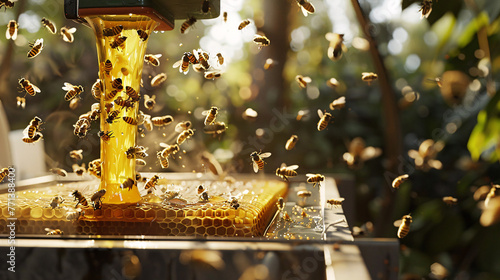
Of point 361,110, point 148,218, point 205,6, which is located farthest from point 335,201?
point 361,110

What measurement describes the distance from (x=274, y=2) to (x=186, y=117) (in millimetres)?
1363

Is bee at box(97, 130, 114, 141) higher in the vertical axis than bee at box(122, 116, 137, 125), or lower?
lower

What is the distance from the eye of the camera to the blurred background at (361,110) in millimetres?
1936

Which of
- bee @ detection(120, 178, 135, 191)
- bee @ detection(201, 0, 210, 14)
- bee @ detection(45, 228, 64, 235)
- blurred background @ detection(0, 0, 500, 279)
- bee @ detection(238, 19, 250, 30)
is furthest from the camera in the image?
blurred background @ detection(0, 0, 500, 279)

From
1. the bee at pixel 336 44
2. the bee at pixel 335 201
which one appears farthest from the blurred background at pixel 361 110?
the bee at pixel 335 201

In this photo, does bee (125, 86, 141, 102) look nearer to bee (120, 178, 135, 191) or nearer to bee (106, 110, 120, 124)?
bee (106, 110, 120, 124)

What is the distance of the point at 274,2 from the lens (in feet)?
8.18

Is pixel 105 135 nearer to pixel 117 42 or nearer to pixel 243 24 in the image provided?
pixel 117 42

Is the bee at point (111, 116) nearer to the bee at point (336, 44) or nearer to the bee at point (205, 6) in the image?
the bee at point (205, 6)

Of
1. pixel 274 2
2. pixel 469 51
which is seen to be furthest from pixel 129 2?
pixel 274 2

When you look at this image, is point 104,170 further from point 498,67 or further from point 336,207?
point 498,67

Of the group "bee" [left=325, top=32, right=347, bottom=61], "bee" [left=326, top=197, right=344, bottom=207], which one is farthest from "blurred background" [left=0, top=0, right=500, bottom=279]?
"bee" [left=326, top=197, right=344, bottom=207]

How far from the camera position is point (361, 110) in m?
2.85

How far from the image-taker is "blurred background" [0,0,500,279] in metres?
1.94
